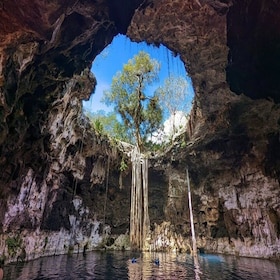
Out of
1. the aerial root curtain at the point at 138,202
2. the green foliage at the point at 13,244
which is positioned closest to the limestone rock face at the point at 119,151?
the green foliage at the point at 13,244

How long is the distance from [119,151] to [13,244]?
8.50 meters

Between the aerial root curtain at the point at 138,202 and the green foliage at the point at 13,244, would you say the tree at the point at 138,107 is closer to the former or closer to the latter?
the aerial root curtain at the point at 138,202

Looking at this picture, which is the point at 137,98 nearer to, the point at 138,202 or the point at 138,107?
the point at 138,107

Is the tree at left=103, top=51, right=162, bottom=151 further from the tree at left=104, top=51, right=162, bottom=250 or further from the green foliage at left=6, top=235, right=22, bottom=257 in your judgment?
the green foliage at left=6, top=235, right=22, bottom=257

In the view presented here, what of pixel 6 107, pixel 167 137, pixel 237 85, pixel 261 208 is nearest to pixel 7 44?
pixel 6 107

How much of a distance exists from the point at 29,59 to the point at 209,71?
7.55 meters

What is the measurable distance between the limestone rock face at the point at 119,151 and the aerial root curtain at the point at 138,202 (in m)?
1.27

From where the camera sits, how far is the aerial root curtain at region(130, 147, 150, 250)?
13.7 meters

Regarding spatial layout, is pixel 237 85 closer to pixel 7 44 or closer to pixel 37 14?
pixel 37 14

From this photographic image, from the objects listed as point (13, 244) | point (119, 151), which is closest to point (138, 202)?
point (119, 151)

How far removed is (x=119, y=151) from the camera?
16.8m

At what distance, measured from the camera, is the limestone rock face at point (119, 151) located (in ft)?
16.6

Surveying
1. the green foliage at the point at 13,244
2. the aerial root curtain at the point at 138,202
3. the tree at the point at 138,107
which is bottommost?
the green foliage at the point at 13,244

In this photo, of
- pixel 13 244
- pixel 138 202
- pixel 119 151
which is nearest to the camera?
pixel 13 244
